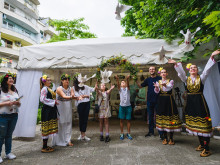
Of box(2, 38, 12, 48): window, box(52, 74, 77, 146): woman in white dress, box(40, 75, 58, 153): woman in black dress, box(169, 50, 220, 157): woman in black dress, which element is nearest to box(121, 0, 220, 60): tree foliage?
box(169, 50, 220, 157): woman in black dress

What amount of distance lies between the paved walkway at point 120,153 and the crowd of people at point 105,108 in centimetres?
21

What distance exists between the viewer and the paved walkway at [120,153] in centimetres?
277

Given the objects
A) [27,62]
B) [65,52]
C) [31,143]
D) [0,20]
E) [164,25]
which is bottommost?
[31,143]

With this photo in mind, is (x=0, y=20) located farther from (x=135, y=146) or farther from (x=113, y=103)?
(x=135, y=146)

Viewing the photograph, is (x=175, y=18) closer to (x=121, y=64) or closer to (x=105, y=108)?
(x=121, y=64)

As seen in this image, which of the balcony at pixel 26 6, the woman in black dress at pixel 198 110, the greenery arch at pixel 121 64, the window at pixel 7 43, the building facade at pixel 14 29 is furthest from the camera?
the balcony at pixel 26 6

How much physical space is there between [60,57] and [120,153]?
337 centimetres

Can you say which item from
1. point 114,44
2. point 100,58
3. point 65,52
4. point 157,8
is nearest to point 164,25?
point 157,8

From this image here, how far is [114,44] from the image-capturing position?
4.64 metres

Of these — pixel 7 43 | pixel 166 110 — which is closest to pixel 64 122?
pixel 166 110

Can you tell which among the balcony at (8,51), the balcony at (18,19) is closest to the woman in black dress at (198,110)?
the balcony at (8,51)

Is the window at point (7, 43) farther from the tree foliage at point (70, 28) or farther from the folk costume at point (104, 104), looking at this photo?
the folk costume at point (104, 104)

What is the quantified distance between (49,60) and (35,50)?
597 millimetres

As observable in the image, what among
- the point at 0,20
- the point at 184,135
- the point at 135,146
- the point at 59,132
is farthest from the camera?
the point at 0,20
